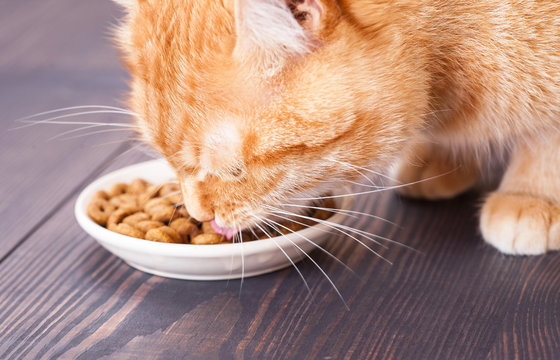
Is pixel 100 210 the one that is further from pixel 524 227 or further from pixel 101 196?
pixel 524 227

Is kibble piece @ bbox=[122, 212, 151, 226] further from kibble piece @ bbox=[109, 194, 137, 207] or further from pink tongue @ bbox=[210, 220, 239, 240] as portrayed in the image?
pink tongue @ bbox=[210, 220, 239, 240]

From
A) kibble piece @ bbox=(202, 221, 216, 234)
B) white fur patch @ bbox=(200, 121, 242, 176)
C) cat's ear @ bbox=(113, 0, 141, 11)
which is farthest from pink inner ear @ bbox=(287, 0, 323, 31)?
kibble piece @ bbox=(202, 221, 216, 234)

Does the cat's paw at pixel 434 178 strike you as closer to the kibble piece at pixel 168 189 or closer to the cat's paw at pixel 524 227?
the cat's paw at pixel 524 227

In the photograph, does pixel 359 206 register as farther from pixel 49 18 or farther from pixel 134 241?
pixel 49 18

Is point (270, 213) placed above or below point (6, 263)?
above

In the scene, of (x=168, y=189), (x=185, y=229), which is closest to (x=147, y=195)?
(x=168, y=189)

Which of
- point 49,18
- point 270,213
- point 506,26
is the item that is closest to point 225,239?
point 270,213
